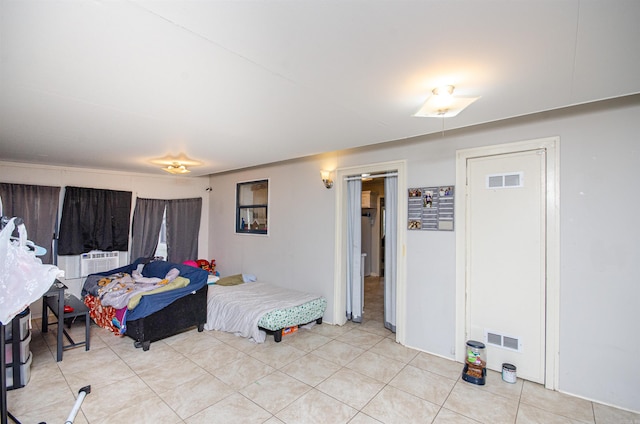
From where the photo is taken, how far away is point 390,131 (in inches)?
118

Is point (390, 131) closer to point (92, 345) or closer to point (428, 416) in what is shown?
point (428, 416)

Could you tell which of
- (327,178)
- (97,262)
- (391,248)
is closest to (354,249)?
(391,248)

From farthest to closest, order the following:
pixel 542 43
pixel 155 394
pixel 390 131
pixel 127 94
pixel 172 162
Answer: pixel 172 162 < pixel 390 131 < pixel 155 394 < pixel 127 94 < pixel 542 43

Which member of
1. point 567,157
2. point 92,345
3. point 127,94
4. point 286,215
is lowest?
point 92,345

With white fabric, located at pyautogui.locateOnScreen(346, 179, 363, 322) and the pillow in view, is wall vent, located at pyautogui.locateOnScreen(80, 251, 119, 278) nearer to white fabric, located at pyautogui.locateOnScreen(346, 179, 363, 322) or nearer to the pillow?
the pillow

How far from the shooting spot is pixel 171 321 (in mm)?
3623

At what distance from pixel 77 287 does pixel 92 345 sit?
2.10 meters

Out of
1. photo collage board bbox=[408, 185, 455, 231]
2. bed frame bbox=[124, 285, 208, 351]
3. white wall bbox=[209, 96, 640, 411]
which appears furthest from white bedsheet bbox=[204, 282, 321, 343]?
photo collage board bbox=[408, 185, 455, 231]

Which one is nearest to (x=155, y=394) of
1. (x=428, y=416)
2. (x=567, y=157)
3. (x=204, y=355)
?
(x=204, y=355)

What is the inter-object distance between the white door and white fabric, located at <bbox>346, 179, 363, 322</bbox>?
5.31 ft

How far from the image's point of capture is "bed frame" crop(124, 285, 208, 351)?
3383 mm

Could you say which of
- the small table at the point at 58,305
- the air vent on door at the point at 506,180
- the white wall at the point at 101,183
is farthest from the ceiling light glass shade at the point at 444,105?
the white wall at the point at 101,183

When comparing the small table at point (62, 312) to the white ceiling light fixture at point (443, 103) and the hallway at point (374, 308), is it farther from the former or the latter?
the white ceiling light fixture at point (443, 103)

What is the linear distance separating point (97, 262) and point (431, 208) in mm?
5492
